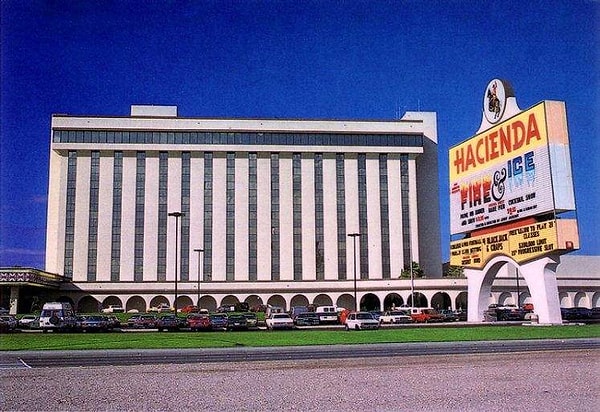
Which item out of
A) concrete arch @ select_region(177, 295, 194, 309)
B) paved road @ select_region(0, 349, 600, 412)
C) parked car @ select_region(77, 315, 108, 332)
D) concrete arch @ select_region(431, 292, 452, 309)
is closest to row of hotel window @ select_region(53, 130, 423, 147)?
concrete arch @ select_region(177, 295, 194, 309)

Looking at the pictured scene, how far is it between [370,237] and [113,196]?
1521 inches

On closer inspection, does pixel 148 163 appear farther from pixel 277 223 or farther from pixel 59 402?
pixel 59 402

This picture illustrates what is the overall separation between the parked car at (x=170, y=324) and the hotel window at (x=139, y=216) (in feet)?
159

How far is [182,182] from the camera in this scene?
99.9 metres

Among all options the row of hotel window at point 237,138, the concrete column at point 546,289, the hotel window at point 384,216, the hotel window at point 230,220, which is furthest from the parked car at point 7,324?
the hotel window at point 384,216

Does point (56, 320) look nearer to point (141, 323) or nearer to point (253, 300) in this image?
point (141, 323)

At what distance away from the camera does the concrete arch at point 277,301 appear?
95375mm

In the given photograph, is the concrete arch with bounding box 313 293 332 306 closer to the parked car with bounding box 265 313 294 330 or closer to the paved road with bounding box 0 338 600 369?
the parked car with bounding box 265 313 294 330

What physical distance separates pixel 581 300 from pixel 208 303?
51.8m

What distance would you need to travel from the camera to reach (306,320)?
169ft

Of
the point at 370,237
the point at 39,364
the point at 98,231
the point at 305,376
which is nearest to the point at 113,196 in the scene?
the point at 98,231

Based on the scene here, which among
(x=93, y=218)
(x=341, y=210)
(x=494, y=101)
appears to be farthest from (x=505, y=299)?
(x=93, y=218)

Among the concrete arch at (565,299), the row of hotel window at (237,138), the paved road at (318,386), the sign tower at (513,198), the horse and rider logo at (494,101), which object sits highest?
the row of hotel window at (237,138)

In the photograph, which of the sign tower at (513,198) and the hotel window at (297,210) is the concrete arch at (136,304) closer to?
the hotel window at (297,210)
